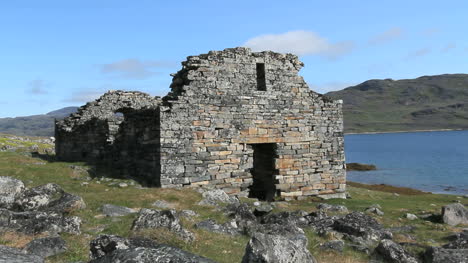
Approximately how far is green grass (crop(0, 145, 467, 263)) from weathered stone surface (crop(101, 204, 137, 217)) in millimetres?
251

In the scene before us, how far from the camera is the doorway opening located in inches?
762

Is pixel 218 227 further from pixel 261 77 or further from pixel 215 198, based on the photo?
pixel 261 77

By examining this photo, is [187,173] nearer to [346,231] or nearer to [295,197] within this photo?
[295,197]

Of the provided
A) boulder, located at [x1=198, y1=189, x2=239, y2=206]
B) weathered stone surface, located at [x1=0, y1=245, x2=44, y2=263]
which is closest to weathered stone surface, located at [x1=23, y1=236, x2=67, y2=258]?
weathered stone surface, located at [x1=0, y1=245, x2=44, y2=263]

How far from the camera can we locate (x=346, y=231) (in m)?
11.5

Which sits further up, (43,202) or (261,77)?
(261,77)

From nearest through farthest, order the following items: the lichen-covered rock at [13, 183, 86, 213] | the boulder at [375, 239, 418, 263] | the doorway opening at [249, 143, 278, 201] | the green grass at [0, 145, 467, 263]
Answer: the green grass at [0, 145, 467, 263] < the boulder at [375, 239, 418, 263] < the lichen-covered rock at [13, 183, 86, 213] < the doorway opening at [249, 143, 278, 201]

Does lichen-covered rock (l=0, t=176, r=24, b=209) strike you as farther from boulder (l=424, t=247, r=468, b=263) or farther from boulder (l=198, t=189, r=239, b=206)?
boulder (l=424, t=247, r=468, b=263)

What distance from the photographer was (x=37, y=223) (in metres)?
8.80

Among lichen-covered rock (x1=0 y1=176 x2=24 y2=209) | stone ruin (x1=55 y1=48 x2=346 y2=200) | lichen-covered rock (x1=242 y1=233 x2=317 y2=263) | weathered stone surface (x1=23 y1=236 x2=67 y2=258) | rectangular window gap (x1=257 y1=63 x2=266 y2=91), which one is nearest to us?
lichen-covered rock (x1=242 y1=233 x2=317 y2=263)

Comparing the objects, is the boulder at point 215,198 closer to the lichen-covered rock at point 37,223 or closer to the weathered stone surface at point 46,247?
the lichen-covered rock at point 37,223

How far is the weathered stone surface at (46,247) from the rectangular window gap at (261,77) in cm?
1304

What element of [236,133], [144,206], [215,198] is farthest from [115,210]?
[236,133]

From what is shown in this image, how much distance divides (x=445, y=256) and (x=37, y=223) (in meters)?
9.05
